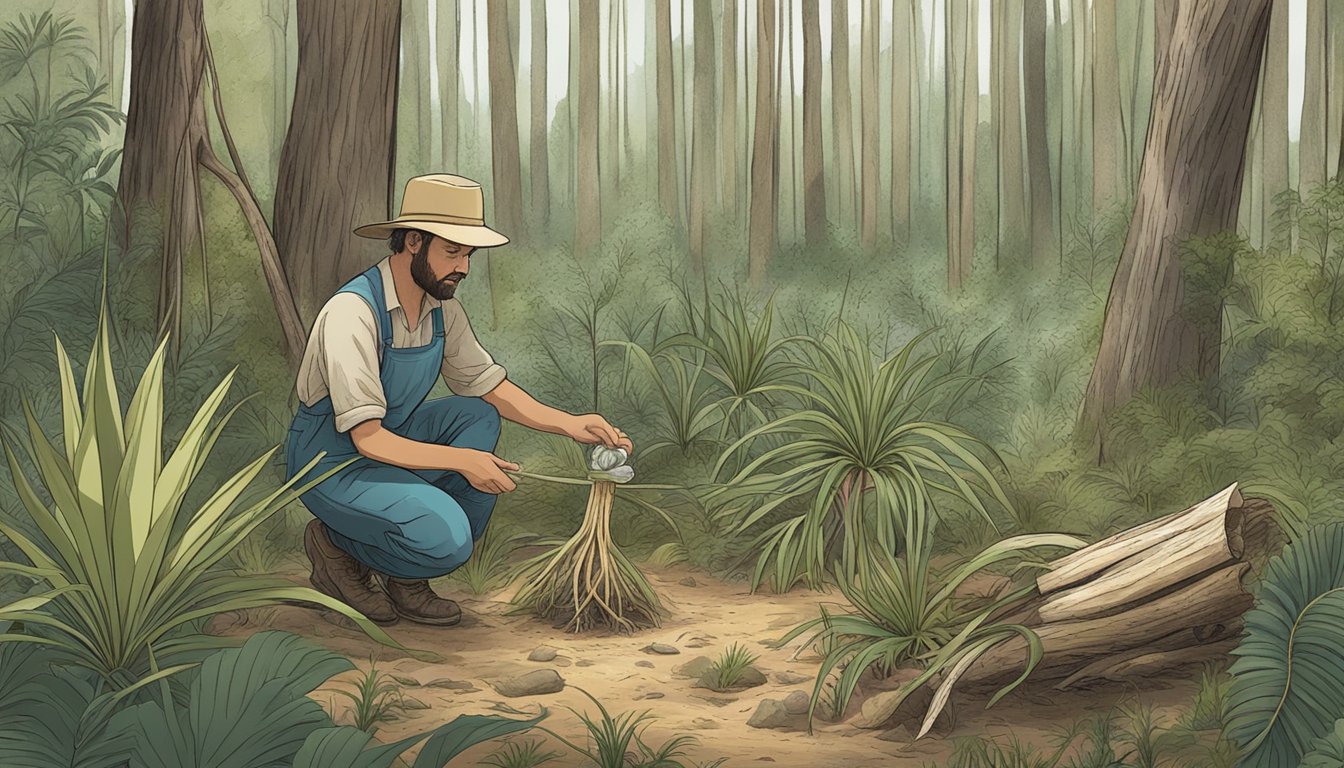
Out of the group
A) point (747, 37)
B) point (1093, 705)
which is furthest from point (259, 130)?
point (1093, 705)

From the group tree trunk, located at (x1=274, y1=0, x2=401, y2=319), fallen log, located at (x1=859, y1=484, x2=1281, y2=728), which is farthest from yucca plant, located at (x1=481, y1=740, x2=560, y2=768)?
tree trunk, located at (x1=274, y1=0, x2=401, y2=319)

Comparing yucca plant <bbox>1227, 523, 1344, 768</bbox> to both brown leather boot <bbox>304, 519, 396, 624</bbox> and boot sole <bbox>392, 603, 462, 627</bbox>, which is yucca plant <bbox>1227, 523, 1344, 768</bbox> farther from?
brown leather boot <bbox>304, 519, 396, 624</bbox>

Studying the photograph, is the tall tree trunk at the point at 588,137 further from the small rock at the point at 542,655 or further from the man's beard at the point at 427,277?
the small rock at the point at 542,655

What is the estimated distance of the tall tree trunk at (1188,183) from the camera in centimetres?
419

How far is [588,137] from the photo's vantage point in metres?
6.09

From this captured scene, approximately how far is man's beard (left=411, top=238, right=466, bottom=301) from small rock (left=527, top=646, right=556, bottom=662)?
94 centimetres

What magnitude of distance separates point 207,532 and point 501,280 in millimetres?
2891

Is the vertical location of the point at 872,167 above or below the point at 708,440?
above

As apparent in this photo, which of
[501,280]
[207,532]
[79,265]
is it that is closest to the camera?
[207,532]

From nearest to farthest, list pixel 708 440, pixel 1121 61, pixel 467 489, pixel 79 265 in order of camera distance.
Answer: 1. pixel 467 489
2. pixel 79 265
3. pixel 708 440
4. pixel 1121 61

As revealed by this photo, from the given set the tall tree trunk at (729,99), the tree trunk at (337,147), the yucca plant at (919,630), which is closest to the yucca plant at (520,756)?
the yucca plant at (919,630)

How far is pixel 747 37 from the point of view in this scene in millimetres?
6242

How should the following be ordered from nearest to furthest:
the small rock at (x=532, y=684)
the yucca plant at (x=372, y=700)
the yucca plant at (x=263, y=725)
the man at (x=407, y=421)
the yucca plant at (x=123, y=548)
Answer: the yucca plant at (x=263, y=725)
the yucca plant at (x=123, y=548)
the yucca plant at (x=372, y=700)
the small rock at (x=532, y=684)
the man at (x=407, y=421)

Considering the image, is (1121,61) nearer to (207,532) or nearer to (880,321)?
(880,321)
